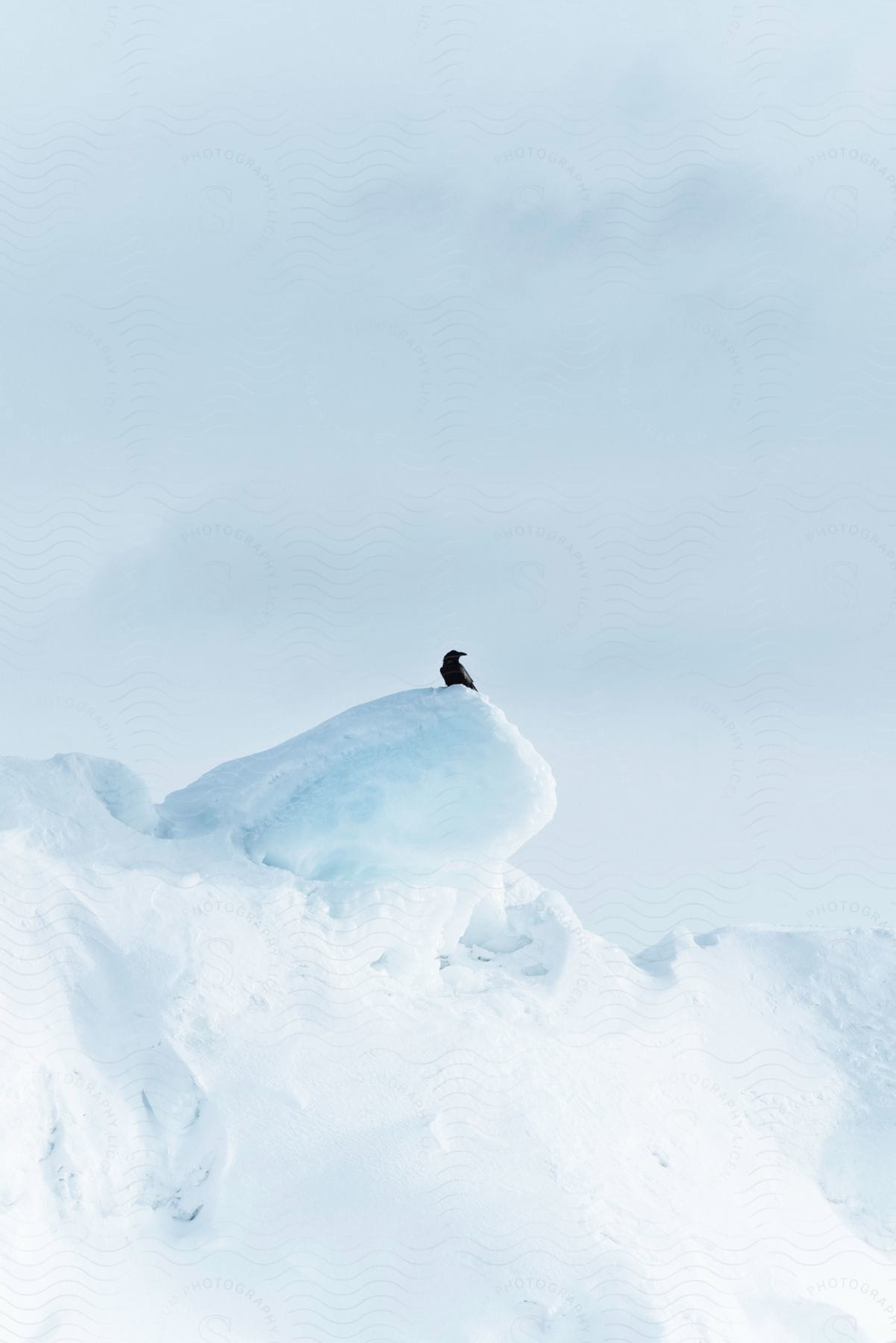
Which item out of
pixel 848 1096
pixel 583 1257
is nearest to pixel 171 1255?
pixel 583 1257

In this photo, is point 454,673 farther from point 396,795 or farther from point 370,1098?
point 370,1098

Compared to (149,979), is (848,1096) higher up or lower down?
lower down

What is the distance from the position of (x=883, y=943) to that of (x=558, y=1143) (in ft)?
25.4

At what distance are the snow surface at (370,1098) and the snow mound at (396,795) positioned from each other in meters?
0.03

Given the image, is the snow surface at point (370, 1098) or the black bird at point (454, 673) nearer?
the snow surface at point (370, 1098)

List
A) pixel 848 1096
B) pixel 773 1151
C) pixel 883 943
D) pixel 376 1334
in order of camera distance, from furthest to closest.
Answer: pixel 883 943, pixel 848 1096, pixel 773 1151, pixel 376 1334

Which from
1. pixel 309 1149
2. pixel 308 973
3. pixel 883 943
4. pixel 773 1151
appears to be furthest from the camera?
pixel 883 943

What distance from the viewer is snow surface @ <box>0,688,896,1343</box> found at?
490 inches

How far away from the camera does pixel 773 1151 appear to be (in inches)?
675

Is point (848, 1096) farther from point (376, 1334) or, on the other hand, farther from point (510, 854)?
point (376, 1334)

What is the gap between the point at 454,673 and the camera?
52.7ft

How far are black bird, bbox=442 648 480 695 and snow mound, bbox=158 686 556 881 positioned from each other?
15.6 inches

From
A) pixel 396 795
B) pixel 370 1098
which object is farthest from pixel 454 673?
pixel 370 1098

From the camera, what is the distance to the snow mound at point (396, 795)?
1535 cm
